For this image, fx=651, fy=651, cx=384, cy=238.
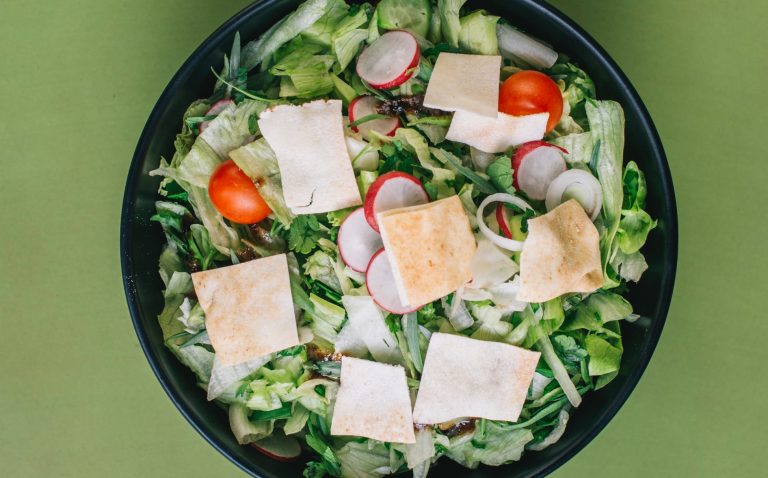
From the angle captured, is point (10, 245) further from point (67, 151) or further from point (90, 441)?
point (90, 441)

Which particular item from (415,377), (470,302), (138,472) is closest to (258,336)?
(415,377)

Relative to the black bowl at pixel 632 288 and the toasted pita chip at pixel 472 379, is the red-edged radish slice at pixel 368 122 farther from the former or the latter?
the toasted pita chip at pixel 472 379

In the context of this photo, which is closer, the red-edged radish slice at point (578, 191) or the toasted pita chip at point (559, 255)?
the toasted pita chip at point (559, 255)

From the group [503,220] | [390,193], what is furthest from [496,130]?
[390,193]

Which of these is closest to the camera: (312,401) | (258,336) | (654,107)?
(258,336)

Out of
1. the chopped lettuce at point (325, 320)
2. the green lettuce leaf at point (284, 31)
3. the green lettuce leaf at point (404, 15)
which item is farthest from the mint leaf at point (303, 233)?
the green lettuce leaf at point (404, 15)

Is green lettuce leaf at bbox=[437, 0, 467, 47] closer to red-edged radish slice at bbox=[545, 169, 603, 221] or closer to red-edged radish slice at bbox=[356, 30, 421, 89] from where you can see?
red-edged radish slice at bbox=[356, 30, 421, 89]

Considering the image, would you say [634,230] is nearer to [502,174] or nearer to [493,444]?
[502,174]
